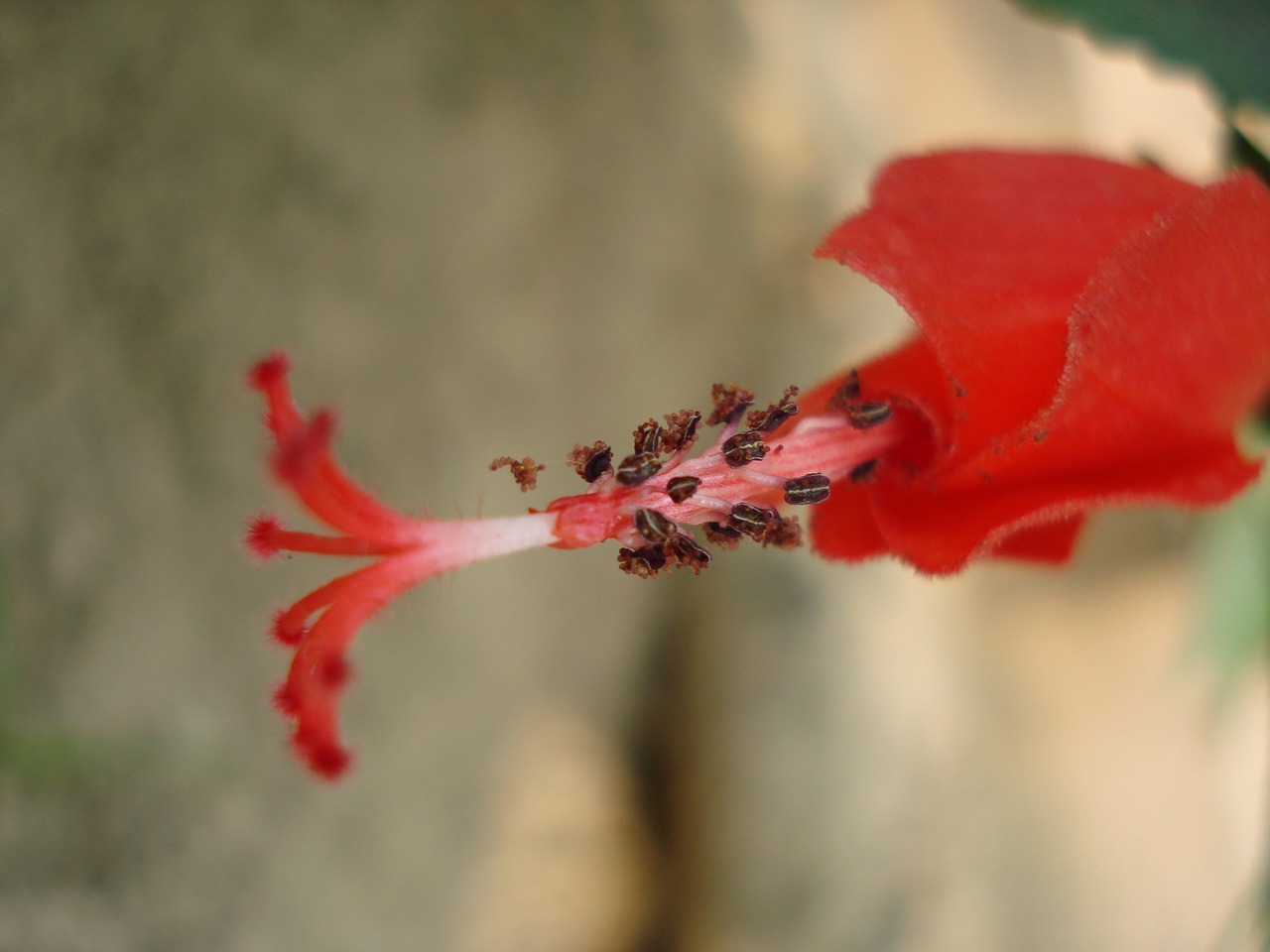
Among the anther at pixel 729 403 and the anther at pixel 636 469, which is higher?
the anther at pixel 729 403

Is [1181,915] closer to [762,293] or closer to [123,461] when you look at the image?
[762,293]

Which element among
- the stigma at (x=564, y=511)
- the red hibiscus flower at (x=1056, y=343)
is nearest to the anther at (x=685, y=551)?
the stigma at (x=564, y=511)

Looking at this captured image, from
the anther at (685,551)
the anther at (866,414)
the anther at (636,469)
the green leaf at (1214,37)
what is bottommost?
the anther at (685,551)

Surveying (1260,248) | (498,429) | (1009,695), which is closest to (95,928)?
(498,429)

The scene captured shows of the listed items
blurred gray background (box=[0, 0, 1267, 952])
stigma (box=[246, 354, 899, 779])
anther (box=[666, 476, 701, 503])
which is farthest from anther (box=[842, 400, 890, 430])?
blurred gray background (box=[0, 0, 1267, 952])

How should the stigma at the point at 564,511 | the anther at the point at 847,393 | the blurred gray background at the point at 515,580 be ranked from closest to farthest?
the stigma at the point at 564,511 → the anther at the point at 847,393 → the blurred gray background at the point at 515,580

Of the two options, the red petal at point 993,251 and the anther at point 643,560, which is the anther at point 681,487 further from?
the red petal at point 993,251
